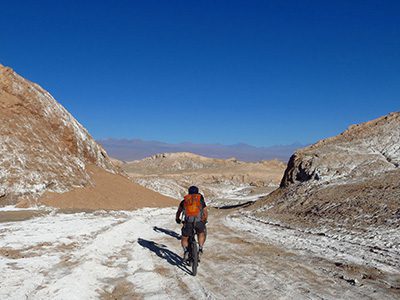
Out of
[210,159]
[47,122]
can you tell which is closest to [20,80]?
[47,122]

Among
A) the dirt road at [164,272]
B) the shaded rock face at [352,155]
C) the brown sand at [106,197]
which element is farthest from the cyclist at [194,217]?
the shaded rock face at [352,155]

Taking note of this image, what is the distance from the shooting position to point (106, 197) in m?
29.4

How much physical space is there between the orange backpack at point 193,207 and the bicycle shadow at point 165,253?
141 cm

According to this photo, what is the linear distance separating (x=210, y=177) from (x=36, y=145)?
6314 centimetres

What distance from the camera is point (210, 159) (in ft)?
449

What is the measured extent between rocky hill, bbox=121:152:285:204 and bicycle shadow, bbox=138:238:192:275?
113ft

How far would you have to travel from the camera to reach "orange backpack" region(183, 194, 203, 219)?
9367mm

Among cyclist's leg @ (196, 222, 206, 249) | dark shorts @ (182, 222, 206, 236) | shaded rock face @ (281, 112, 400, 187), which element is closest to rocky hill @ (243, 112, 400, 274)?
shaded rock face @ (281, 112, 400, 187)

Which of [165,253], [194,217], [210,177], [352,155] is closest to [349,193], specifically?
[352,155]

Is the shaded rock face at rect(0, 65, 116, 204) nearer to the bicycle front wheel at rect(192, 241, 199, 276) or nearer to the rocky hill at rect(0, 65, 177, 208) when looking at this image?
the rocky hill at rect(0, 65, 177, 208)

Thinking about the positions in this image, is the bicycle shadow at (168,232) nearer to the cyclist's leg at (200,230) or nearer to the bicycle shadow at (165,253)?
the bicycle shadow at (165,253)

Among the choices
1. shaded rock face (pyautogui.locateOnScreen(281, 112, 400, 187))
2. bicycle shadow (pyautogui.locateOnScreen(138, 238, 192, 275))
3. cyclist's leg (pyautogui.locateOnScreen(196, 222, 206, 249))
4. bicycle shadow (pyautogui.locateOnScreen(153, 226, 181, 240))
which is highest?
shaded rock face (pyautogui.locateOnScreen(281, 112, 400, 187))

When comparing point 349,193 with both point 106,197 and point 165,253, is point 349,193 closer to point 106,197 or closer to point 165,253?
point 165,253

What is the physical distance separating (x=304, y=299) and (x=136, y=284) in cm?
361
